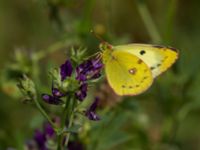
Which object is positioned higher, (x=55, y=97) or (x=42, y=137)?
(x=55, y=97)

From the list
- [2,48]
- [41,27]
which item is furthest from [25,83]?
[2,48]

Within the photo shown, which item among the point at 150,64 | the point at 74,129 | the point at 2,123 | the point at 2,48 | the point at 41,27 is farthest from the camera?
the point at 2,48

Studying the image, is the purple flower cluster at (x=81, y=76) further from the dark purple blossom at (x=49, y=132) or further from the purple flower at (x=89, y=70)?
the dark purple blossom at (x=49, y=132)

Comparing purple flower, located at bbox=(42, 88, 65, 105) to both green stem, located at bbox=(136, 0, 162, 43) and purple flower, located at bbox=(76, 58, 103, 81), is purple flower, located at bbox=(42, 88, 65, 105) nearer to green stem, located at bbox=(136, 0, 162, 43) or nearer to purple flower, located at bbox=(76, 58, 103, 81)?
purple flower, located at bbox=(76, 58, 103, 81)

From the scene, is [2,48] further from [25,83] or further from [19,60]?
[25,83]

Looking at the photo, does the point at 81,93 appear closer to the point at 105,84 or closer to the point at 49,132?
the point at 49,132

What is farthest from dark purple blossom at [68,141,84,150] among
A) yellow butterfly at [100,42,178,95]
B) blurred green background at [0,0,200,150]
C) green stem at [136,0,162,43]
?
green stem at [136,0,162,43]

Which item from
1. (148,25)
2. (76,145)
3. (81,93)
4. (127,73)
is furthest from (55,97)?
(148,25)
